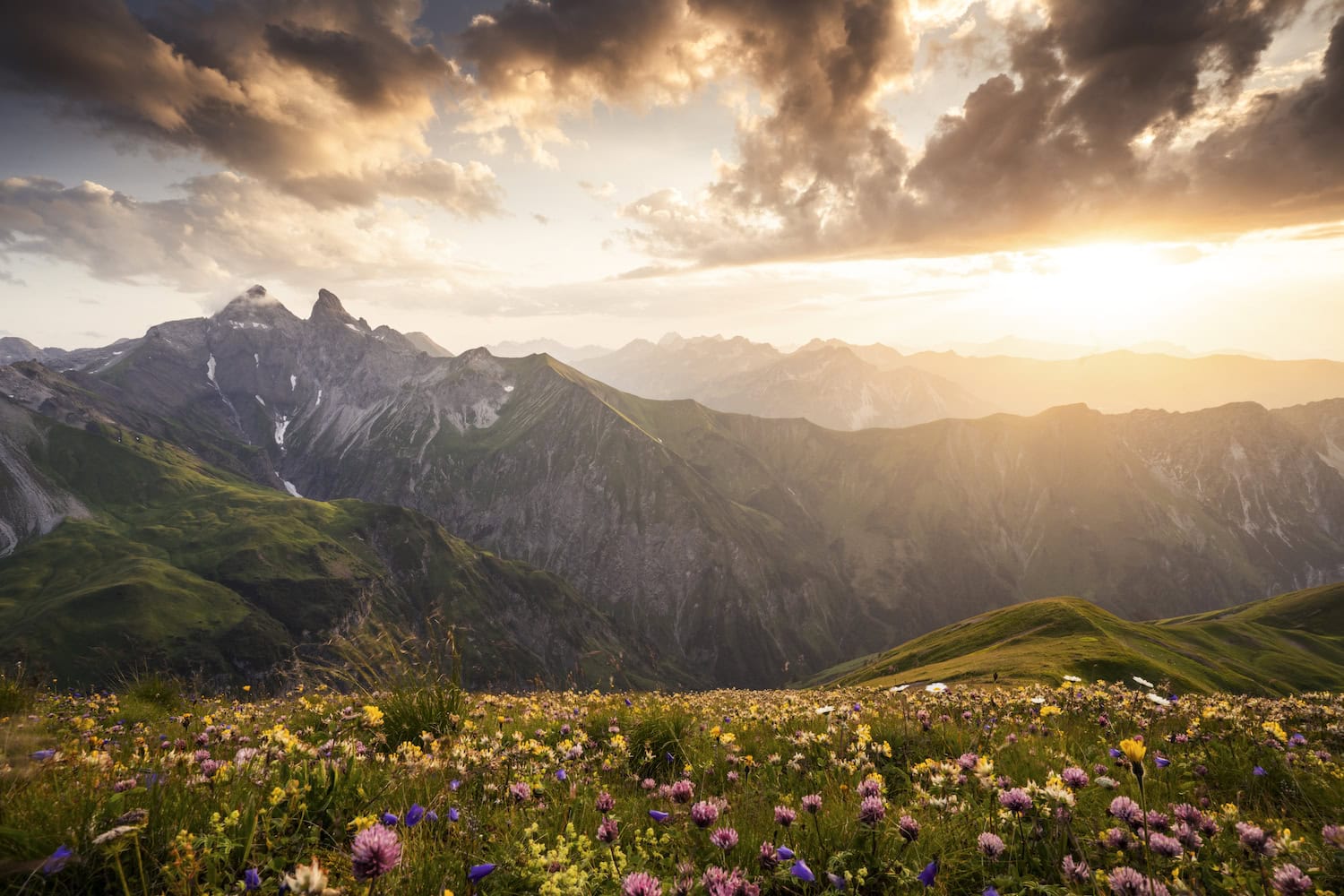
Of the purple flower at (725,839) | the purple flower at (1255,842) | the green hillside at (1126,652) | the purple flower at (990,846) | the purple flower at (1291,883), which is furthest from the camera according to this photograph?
the green hillside at (1126,652)

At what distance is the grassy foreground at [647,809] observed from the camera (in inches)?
136

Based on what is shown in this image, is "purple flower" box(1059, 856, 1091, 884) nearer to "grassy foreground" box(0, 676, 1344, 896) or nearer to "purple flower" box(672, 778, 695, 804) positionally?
"grassy foreground" box(0, 676, 1344, 896)

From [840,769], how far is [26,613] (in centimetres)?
26192

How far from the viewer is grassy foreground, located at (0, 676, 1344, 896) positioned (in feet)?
11.3

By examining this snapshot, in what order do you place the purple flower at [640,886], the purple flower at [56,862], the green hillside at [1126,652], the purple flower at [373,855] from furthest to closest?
the green hillside at [1126,652]
the purple flower at [640,886]
the purple flower at [56,862]
the purple flower at [373,855]

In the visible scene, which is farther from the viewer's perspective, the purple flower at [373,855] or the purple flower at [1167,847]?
the purple flower at [1167,847]

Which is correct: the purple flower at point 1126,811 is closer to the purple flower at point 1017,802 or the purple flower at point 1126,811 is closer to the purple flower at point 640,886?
the purple flower at point 1017,802

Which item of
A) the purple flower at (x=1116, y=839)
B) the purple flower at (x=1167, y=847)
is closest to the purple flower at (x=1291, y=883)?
the purple flower at (x=1167, y=847)

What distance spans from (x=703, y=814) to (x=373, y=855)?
1838 millimetres

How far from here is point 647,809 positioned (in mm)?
Answer: 5438

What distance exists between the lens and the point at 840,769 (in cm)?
677

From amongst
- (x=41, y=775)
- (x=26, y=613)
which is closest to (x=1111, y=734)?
(x=41, y=775)

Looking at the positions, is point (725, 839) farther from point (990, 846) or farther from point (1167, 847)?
point (1167, 847)

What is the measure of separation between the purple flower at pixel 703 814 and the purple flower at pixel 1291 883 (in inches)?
118
